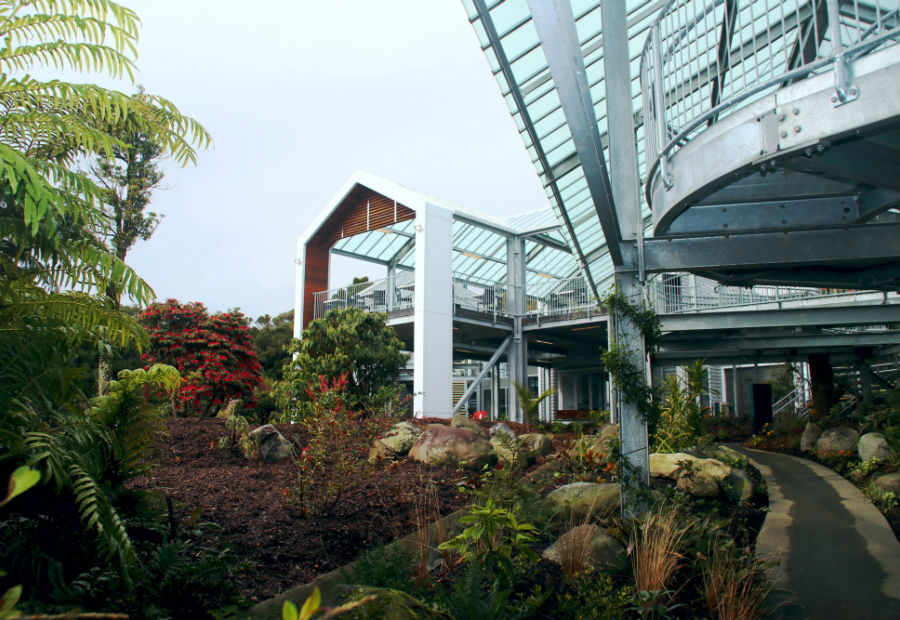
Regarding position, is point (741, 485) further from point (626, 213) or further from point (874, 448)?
point (626, 213)

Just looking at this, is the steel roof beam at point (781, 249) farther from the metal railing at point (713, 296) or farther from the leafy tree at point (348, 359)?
the leafy tree at point (348, 359)

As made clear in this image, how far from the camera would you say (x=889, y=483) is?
291 inches

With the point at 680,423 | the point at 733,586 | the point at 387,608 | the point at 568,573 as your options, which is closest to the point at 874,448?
the point at 680,423

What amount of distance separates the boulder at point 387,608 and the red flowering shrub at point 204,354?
9.83 meters

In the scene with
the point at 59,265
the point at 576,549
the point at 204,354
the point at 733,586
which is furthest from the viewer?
the point at 204,354

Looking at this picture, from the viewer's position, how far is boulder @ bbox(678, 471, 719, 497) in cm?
733

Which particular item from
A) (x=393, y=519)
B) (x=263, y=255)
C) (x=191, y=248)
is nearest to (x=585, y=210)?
(x=393, y=519)

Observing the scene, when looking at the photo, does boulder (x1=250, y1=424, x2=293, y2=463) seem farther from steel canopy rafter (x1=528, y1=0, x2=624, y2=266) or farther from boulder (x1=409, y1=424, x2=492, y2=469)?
steel canopy rafter (x1=528, y1=0, x2=624, y2=266)

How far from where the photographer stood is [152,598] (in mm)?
3215

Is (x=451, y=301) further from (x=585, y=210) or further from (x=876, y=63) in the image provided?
(x=876, y=63)

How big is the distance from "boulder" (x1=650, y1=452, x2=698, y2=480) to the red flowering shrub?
8362 mm

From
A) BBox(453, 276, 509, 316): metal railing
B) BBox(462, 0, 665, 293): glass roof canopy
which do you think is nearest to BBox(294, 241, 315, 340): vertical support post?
BBox(453, 276, 509, 316): metal railing

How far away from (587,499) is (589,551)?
3.99ft

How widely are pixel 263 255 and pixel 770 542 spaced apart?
22.2 metres
